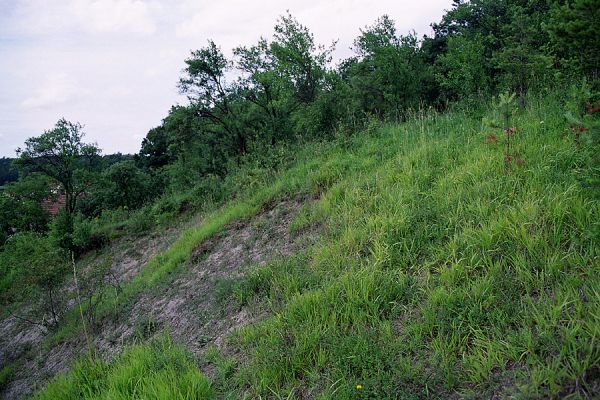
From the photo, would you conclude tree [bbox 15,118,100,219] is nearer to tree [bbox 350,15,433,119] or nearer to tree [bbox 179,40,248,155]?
tree [bbox 179,40,248,155]

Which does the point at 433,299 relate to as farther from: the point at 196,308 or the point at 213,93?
the point at 213,93

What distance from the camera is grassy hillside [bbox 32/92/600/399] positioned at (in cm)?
214

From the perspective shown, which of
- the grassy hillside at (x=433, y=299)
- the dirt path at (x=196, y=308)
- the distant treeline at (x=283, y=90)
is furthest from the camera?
the distant treeline at (x=283, y=90)

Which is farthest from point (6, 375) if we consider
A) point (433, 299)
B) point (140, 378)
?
point (433, 299)

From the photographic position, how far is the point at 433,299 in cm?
277

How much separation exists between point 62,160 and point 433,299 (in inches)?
1246

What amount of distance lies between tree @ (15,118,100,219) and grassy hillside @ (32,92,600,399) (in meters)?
26.9

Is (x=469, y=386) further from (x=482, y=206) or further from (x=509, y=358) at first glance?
(x=482, y=206)

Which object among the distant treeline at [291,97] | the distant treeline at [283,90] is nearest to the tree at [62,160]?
the distant treeline at [291,97]

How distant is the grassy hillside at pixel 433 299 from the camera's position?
2.14 meters

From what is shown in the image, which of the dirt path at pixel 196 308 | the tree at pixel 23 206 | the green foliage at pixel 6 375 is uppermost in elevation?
the tree at pixel 23 206

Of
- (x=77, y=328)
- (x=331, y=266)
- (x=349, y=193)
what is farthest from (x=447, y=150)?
(x=77, y=328)

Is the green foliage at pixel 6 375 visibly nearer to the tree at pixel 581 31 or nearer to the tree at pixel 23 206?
the tree at pixel 581 31

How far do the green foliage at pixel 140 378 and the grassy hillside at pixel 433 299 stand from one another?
16 millimetres
